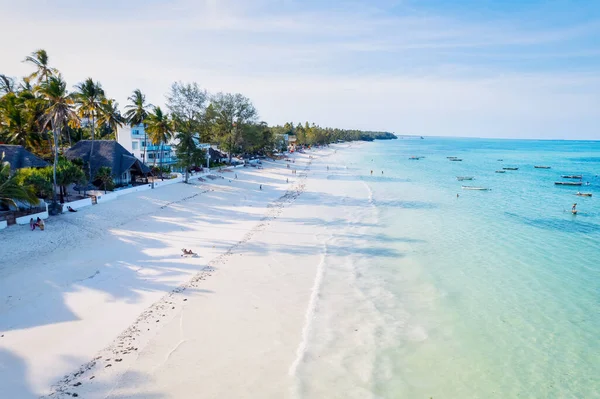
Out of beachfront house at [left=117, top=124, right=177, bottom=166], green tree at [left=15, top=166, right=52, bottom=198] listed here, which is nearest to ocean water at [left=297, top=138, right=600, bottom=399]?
green tree at [left=15, top=166, right=52, bottom=198]

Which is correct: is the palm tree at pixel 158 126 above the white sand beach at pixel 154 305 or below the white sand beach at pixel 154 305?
above

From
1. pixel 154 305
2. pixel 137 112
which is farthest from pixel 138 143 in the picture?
pixel 154 305

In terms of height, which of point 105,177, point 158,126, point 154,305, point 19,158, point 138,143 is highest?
point 158,126

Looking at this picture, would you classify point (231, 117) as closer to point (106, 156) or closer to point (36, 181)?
point (106, 156)

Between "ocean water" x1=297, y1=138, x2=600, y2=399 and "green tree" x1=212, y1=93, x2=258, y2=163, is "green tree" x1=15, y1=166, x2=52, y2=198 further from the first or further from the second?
"green tree" x1=212, y1=93, x2=258, y2=163

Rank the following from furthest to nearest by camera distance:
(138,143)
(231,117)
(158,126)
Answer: (231,117) < (138,143) < (158,126)

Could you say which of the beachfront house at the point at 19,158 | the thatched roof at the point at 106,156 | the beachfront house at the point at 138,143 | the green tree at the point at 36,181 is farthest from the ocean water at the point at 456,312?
the beachfront house at the point at 138,143

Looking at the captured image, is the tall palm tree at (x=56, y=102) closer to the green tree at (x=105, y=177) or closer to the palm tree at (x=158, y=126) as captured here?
the green tree at (x=105, y=177)
